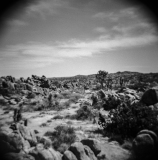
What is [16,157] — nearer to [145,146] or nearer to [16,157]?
[16,157]

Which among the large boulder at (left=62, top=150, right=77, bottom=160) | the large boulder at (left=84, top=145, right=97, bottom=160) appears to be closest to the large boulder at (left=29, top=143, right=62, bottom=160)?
the large boulder at (left=62, top=150, right=77, bottom=160)

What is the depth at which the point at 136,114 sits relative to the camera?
29.0 ft

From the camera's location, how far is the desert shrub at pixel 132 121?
7.73m

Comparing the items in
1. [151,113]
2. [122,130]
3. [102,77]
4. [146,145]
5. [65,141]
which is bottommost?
[65,141]

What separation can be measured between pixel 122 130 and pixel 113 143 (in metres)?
1.54

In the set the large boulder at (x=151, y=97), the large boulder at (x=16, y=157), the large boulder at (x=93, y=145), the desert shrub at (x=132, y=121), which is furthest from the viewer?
the large boulder at (x=151, y=97)

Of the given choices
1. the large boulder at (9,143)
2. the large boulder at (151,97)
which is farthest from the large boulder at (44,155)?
the large boulder at (151,97)

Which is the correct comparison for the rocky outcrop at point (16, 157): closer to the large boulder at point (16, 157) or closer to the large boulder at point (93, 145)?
the large boulder at point (16, 157)

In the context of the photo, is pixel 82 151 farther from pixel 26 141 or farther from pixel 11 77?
pixel 11 77

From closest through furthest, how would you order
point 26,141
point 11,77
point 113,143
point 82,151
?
point 82,151 → point 26,141 → point 113,143 → point 11,77

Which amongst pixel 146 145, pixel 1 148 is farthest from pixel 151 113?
pixel 1 148

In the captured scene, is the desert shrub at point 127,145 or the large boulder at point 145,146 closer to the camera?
the large boulder at point 145,146

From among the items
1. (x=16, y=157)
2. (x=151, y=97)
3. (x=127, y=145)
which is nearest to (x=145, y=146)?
(x=127, y=145)

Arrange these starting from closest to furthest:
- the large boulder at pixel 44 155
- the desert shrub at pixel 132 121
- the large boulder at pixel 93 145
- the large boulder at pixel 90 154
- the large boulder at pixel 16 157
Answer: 1. the large boulder at pixel 16 157
2. the large boulder at pixel 44 155
3. the large boulder at pixel 90 154
4. the large boulder at pixel 93 145
5. the desert shrub at pixel 132 121
